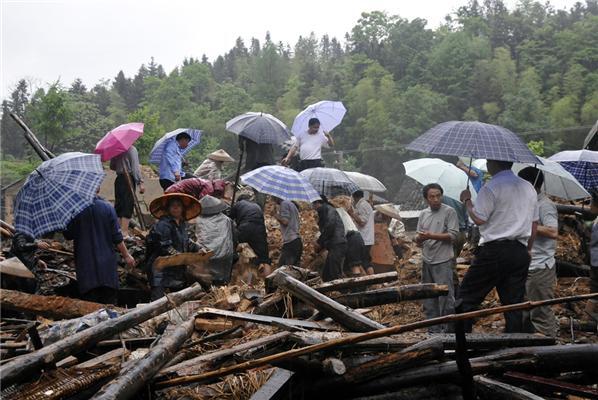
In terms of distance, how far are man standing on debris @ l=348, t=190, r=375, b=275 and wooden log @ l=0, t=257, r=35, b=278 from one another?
15.8 ft

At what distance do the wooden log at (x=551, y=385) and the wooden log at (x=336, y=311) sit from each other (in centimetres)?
89

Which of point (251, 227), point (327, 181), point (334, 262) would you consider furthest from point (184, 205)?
point (327, 181)

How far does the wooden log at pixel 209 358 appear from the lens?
135 inches

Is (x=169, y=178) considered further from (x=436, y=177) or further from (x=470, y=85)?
(x=470, y=85)

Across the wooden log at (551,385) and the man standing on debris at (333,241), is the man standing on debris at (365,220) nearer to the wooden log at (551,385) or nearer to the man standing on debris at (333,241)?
the man standing on debris at (333,241)

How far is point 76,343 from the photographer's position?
3496mm

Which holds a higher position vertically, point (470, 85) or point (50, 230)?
point (470, 85)

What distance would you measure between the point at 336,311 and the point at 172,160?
22.3ft

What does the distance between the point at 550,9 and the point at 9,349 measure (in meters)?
88.1

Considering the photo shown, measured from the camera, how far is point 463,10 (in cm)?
8656

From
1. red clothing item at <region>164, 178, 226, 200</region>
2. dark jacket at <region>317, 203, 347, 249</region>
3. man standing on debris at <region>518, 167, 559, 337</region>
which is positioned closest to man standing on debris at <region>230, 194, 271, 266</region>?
red clothing item at <region>164, 178, 226, 200</region>

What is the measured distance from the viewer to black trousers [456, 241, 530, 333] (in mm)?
5426

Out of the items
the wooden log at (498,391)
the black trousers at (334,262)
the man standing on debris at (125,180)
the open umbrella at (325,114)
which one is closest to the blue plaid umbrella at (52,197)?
the man standing on debris at (125,180)

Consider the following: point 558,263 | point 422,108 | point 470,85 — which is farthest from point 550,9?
point 558,263
